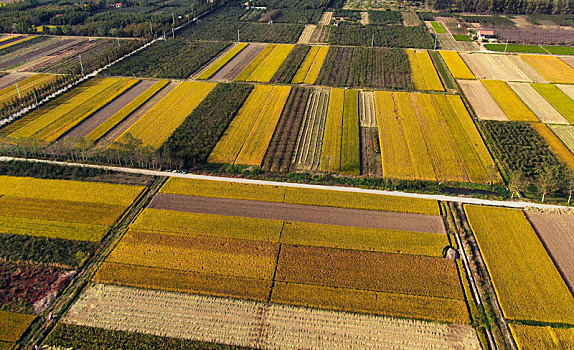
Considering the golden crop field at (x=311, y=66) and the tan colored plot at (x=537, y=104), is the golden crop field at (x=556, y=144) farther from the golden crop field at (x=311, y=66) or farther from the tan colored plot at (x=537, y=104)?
the golden crop field at (x=311, y=66)

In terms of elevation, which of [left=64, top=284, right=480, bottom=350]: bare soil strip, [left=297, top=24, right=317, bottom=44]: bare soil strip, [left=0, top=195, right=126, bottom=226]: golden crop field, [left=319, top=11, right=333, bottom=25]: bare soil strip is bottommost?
[left=64, top=284, right=480, bottom=350]: bare soil strip

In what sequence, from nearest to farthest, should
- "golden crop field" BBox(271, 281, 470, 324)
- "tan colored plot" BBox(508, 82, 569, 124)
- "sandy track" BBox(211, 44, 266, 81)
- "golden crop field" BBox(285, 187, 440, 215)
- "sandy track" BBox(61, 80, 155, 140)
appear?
"golden crop field" BBox(271, 281, 470, 324) < "golden crop field" BBox(285, 187, 440, 215) < "sandy track" BBox(61, 80, 155, 140) < "tan colored plot" BBox(508, 82, 569, 124) < "sandy track" BBox(211, 44, 266, 81)

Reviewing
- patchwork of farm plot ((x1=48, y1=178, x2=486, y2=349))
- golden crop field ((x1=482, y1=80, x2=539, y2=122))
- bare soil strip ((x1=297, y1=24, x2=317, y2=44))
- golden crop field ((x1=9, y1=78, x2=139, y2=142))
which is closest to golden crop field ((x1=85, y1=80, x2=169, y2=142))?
golden crop field ((x1=9, y1=78, x2=139, y2=142))

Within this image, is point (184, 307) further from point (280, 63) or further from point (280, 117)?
point (280, 63)

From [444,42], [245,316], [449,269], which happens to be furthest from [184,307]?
[444,42]

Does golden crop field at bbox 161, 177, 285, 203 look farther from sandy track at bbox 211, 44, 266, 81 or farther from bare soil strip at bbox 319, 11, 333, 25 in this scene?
bare soil strip at bbox 319, 11, 333, 25

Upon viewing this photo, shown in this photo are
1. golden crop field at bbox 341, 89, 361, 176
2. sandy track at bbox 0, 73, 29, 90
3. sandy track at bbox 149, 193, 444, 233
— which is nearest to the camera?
sandy track at bbox 149, 193, 444, 233

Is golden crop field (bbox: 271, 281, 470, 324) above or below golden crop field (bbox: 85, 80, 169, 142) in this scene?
below

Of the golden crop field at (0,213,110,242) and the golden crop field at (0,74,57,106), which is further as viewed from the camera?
the golden crop field at (0,74,57,106)
